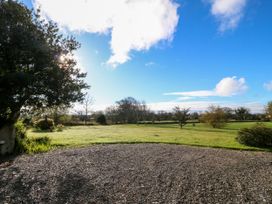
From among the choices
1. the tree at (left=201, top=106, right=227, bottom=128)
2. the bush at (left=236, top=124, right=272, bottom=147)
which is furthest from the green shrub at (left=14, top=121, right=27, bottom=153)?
the tree at (left=201, top=106, right=227, bottom=128)

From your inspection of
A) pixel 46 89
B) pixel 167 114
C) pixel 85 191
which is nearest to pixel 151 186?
pixel 85 191

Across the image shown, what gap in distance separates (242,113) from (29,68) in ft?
218

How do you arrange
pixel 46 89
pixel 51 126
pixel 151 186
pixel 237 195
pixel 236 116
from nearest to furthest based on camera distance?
pixel 237 195, pixel 151 186, pixel 46 89, pixel 51 126, pixel 236 116

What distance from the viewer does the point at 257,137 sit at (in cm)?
1733

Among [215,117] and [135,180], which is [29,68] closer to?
[135,180]

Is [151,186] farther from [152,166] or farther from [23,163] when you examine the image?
[23,163]

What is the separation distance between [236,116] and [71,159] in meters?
68.8

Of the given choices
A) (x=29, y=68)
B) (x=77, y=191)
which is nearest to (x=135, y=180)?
(x=77, y=191)

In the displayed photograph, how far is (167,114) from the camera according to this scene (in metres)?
75.7

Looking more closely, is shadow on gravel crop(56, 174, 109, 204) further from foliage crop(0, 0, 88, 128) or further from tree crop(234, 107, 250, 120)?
tree crop(234, 107, 250, 120)

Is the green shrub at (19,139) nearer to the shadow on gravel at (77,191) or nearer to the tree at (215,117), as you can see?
the shadow on gravel at (77,191)

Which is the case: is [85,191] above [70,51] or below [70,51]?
below

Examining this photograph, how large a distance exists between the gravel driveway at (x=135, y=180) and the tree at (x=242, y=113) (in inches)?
2421

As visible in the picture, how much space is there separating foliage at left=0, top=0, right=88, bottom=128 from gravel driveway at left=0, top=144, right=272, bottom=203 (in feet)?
11.7
